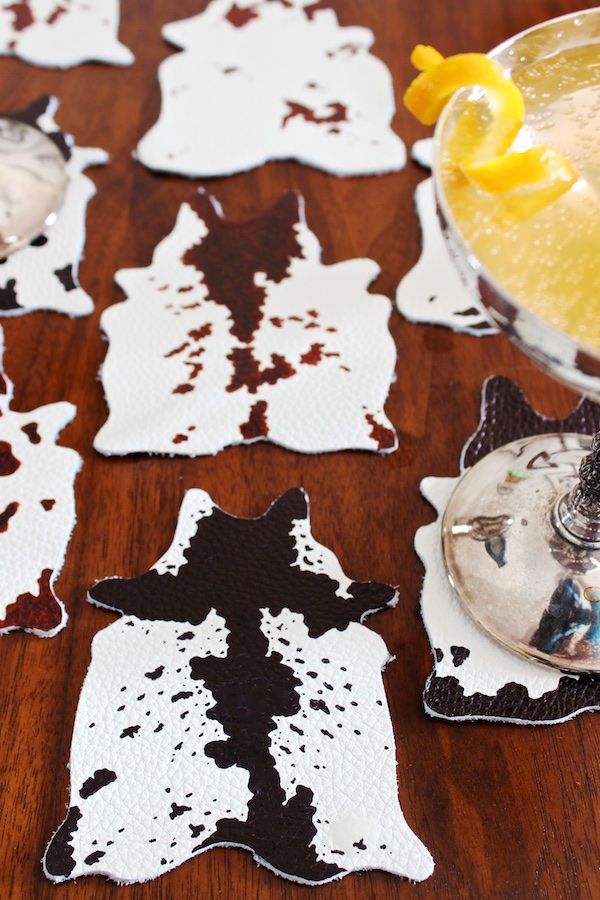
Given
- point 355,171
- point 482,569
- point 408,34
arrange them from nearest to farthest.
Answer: point 482,569 < point 355,171 < point 408,34

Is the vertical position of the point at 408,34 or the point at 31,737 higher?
the point at 408,34

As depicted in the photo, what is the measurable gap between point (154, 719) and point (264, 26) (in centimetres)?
82

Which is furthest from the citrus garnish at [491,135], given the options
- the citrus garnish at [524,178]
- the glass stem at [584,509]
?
the glass stem at [584,509]

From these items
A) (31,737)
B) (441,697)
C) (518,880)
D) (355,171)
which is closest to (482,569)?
(441,697)

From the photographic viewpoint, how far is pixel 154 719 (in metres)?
0.63

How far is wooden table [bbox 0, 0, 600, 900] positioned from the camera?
59 centimetres

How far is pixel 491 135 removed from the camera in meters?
0.53

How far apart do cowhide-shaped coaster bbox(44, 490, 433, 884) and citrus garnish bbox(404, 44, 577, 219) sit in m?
0.31

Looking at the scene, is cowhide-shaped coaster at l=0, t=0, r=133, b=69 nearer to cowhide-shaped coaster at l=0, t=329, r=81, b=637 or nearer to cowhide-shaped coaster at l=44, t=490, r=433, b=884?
cowhide-shaped coaster at l=0, t=329, r=81, b=637

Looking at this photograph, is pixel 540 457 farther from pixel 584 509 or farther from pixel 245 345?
pixel 245 345

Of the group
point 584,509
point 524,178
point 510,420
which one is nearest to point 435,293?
point 510,420

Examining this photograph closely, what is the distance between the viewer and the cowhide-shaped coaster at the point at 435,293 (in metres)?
0.85

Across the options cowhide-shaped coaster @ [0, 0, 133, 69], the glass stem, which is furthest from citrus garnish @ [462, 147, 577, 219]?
cowhide-shaped coaster @ [0, 0, 133, 69]

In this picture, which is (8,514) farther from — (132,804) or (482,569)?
(482,569)
